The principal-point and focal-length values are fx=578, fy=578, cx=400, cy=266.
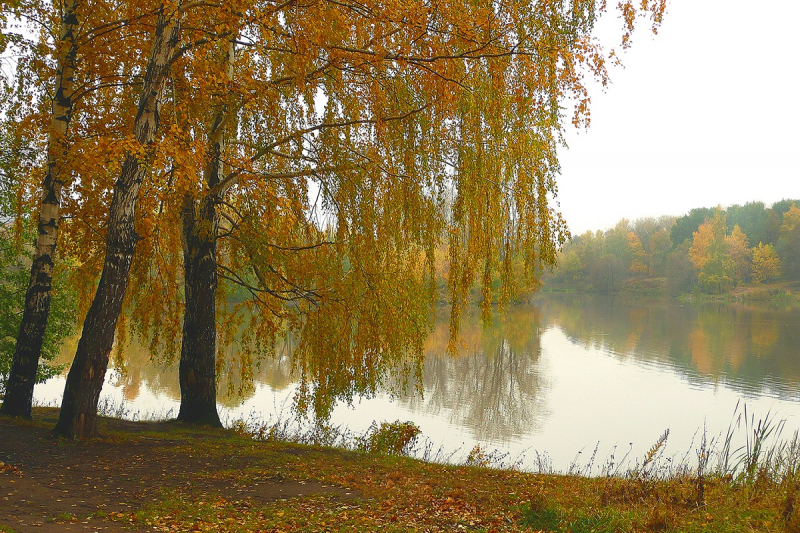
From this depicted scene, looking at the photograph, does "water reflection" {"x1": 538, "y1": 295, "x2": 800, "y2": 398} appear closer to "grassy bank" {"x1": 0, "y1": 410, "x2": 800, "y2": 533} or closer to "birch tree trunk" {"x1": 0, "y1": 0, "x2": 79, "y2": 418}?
"grassy bank" {"x1": 0, "y1": 410, "x2": 800, "y2": 533}

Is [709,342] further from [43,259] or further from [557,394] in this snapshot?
[43,259]

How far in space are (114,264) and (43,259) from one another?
200cm

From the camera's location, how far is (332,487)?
5.54m

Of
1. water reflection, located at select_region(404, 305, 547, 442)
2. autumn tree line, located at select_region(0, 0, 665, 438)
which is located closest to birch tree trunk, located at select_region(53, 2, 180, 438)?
autumn tree line, located at select_region(0, 0, 665, 438)

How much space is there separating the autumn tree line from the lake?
135 centimetres

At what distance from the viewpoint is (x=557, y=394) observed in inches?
680

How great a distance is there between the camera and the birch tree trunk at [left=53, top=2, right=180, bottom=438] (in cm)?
618

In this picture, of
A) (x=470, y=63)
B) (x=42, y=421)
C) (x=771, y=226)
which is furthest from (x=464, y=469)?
(x=771, y=226)

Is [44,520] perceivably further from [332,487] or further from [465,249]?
[465,249]

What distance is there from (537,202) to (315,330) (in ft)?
11.1

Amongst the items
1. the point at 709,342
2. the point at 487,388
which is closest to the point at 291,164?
the point at 487,388

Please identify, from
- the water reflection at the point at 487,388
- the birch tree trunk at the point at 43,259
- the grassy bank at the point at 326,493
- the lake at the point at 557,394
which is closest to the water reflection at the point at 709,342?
the lake at the point at 557,394

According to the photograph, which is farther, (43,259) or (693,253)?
(693,253)

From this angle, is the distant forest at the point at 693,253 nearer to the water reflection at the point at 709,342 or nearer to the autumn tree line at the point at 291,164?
the water reflection at the point at 709,342
